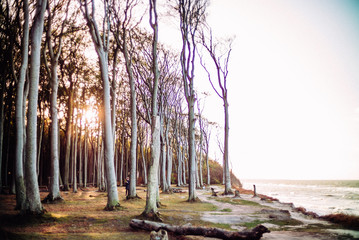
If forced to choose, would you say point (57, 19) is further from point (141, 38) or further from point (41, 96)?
point (41, 96)

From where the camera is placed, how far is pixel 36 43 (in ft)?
28.2

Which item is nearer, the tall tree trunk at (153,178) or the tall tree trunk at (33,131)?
the tall tree trunk at (33,131)

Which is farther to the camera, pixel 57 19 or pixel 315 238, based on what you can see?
pixel 57 19

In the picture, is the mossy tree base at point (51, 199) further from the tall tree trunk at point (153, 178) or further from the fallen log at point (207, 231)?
the fallen log at point (207, 231)

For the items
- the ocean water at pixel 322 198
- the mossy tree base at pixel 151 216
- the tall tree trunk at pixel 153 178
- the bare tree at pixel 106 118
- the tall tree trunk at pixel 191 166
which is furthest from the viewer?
the ocean water at pixel 322 198

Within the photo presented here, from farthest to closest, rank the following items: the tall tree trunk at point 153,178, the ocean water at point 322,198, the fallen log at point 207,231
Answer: the ocean water at point 322,198 < the tall tree trunk at point 153,178 < the fallen log at point 207,231

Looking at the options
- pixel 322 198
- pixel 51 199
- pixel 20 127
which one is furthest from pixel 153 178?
pixel 322 198

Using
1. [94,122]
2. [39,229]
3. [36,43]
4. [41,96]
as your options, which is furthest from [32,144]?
[94,122]

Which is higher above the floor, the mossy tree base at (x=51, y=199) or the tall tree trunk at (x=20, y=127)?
the tall tree trunk at (x=20, y=127)

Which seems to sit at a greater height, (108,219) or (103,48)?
(103,48)

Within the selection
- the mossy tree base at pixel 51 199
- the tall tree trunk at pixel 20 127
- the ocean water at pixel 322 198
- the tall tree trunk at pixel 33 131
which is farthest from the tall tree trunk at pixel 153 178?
the ocean water at pixel 322 198

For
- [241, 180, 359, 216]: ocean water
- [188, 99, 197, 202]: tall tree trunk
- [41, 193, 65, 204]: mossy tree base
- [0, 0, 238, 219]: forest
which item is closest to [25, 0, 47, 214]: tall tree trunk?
[0, 0, 238, 219]: forest

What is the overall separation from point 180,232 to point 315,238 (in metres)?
4.31

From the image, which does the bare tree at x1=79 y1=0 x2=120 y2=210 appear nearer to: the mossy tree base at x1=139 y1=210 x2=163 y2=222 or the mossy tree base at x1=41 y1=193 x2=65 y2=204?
the mossy tree base at x1=139 y1=210 x2=163 y2=222
